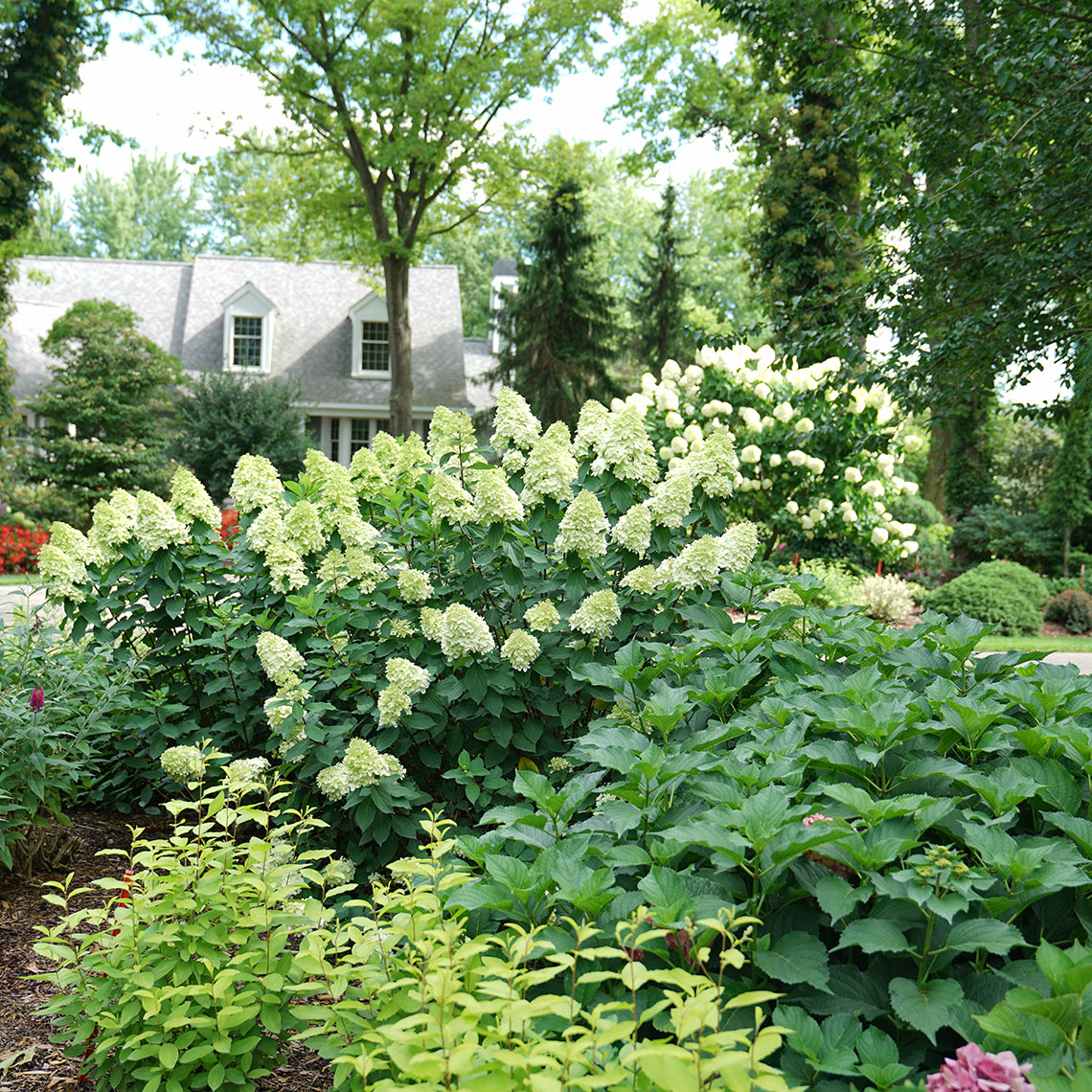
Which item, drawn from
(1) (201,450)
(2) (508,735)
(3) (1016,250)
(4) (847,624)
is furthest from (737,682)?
(1) (201,450)

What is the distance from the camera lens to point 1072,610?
12203 millimetres

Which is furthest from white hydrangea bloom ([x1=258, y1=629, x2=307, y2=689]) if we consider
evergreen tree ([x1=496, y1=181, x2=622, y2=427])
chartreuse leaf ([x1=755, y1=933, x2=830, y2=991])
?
evergreen tree ([x1=496, y1=181, x2=622, y2=427])

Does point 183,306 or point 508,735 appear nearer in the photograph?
point 508,735

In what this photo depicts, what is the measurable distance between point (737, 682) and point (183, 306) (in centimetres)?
2966

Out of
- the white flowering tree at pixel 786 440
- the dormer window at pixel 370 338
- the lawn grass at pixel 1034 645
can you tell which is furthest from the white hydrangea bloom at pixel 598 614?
the dormer window at pixel 370 338

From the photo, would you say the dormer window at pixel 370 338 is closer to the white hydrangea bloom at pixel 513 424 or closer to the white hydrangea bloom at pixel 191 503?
the white hydrangea bloom at pixel 191 503

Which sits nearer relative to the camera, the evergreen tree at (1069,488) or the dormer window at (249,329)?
the evergreen tree at (1069,488)

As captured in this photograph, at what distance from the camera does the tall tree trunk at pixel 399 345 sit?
1939cm

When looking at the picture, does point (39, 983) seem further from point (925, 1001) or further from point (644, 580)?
point (925, 1001)

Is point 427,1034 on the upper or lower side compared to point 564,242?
lower

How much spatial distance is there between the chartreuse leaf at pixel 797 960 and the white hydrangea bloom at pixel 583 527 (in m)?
2.19

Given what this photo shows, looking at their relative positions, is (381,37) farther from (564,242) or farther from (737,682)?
(737,682)

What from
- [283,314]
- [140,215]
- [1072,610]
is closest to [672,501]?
[1072,610]

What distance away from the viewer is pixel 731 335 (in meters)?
6.98
